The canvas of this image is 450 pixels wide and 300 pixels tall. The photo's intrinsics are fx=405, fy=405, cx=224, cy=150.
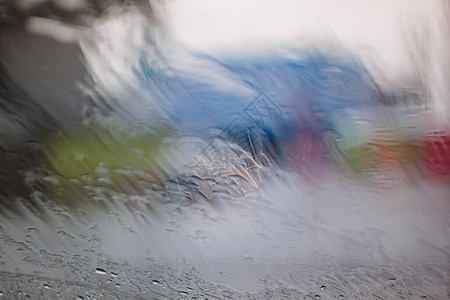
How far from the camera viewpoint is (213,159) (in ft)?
1.60

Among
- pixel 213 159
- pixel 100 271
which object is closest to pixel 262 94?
pixel 213 159

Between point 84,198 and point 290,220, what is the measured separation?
256 mm

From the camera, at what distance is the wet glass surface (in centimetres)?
47

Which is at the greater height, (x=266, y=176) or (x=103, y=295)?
(x=266, y=176)

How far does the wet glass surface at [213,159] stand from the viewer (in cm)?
47

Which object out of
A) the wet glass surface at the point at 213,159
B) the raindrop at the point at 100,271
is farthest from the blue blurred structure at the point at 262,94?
the raindrop at the point at 100,271

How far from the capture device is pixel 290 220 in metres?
0.48

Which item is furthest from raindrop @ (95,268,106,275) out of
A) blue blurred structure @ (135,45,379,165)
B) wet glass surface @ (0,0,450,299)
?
blue blurred structure @ (135,45,379,165)

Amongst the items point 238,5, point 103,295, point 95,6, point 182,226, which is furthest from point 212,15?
point 103,295

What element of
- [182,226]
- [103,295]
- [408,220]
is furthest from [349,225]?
[103,295]

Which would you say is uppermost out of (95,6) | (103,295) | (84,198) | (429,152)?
(95,6)

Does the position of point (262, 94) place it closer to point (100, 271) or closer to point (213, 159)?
point (213, 159)

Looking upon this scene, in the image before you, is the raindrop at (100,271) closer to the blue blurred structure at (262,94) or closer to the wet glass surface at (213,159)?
the wet glass surface at (213,159)

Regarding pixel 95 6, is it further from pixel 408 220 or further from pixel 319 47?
pixel 408 220
